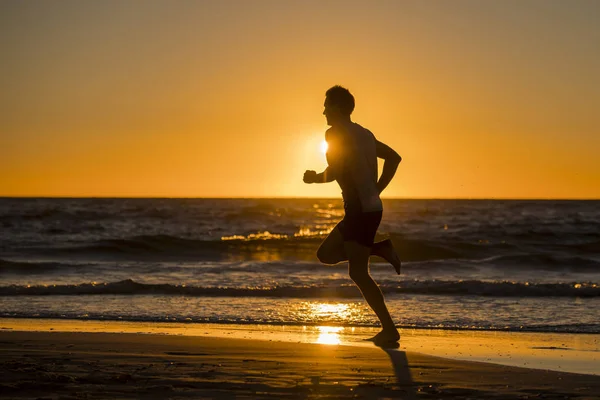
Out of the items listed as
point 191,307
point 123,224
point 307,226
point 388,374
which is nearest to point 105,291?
point 191,307

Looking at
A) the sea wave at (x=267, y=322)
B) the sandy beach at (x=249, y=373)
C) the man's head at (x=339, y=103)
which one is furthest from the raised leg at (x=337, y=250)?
the sea wave at (x=267, y=322)

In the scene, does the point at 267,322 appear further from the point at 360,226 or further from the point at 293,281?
the point at 293,281

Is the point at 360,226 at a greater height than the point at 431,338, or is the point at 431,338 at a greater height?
the point at 360,226

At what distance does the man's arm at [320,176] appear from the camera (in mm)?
6195

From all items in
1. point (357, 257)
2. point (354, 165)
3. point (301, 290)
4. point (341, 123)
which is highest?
point (341, 123)

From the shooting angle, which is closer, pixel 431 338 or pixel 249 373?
pixel 249 373

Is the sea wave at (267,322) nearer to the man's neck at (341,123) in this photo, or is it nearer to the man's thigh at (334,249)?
the man's thigh at (334,249)

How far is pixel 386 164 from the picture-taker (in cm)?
651

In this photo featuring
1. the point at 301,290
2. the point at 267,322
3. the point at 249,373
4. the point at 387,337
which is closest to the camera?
the point at 249,373

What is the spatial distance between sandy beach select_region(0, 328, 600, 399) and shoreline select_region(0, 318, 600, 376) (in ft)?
1.44

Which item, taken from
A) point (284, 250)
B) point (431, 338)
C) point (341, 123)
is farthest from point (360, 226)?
point (284, 250)

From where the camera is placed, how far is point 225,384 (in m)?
4.80

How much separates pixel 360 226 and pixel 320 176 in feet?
1.63

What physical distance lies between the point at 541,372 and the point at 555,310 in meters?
5.30
